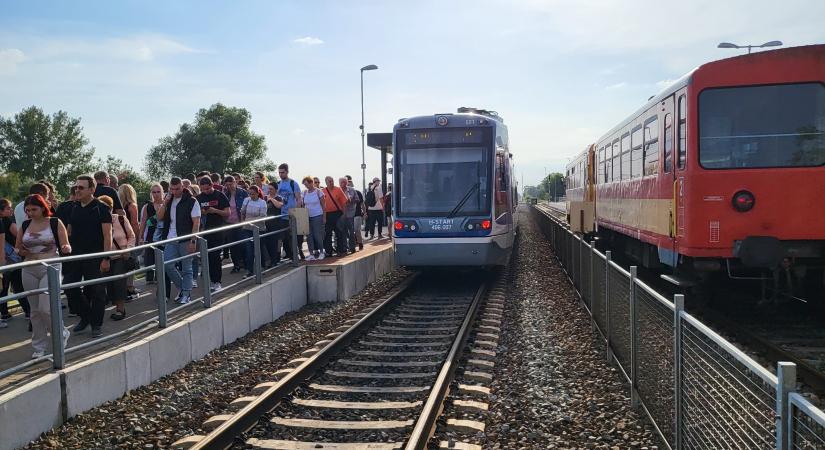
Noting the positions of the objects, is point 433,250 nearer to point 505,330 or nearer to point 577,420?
point 505,330

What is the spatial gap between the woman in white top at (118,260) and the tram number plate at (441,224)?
5.45 m

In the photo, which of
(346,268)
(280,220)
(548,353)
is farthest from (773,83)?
(280,220)

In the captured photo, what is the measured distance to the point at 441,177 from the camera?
13.3 metres

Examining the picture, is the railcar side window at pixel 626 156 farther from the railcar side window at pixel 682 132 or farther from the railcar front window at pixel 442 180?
the railcar side window at pixel 682 132

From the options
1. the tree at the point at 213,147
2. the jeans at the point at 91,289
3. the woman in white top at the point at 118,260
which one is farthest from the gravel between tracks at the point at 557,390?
the tree at the point at 213,147

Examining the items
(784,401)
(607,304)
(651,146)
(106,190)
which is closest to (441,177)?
(651,146)

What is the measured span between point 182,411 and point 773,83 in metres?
8.06

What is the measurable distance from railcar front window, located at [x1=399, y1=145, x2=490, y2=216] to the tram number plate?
148 mm

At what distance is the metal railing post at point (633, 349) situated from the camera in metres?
6.15

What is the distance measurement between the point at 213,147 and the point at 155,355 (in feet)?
247

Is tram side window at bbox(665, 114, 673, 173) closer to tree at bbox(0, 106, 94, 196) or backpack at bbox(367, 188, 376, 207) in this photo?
backpack at bbox(367, 188, 376, 207)

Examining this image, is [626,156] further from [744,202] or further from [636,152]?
[744,202]

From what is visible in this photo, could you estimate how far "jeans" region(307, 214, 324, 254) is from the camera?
13.8 m

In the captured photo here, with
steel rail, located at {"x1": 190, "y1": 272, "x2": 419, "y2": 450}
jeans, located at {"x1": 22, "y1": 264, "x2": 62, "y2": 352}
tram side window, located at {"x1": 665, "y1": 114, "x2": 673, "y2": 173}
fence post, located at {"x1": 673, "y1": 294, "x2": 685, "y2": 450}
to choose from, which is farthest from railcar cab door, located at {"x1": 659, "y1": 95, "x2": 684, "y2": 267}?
jeans, located at {"x1": 22, "y1": 264, "x2": 62, "y2": 352}
